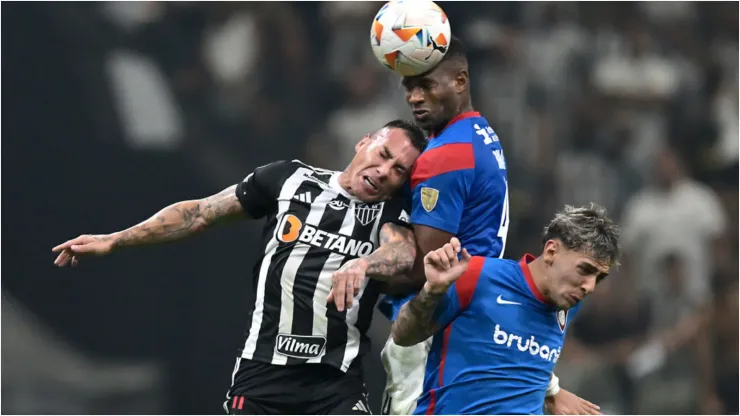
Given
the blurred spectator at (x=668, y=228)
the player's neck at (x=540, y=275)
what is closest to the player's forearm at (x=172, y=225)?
the player's neck at (x=540, y=275)

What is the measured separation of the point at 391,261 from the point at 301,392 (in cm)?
74

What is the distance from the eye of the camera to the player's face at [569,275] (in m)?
4.28

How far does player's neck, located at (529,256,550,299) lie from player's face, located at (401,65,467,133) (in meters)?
0.84

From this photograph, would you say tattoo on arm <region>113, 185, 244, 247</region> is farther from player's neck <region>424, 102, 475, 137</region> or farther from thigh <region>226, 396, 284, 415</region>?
player's neck <region>424, 102, 475, 137</region>

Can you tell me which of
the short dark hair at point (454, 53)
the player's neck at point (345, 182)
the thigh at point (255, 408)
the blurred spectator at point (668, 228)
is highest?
the blurred spectator at point (668, 228)

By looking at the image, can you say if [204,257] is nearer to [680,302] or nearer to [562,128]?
[562,128]

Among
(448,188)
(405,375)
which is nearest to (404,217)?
(448,188)

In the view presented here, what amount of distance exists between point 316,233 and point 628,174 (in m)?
5.53

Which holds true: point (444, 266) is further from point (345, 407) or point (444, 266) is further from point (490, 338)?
point (345, 407)

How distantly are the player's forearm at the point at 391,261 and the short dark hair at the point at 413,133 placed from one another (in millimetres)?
467

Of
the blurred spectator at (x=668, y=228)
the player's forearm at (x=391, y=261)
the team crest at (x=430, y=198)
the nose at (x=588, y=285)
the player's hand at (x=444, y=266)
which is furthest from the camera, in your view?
the blurred spectator at (x=668, y=228)

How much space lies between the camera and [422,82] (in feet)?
15.8

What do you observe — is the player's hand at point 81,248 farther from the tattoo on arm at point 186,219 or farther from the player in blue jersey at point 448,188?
the player in blue jersey at point 448,188

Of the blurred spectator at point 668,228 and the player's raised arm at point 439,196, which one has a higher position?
the blurred spectator at point 668,228
